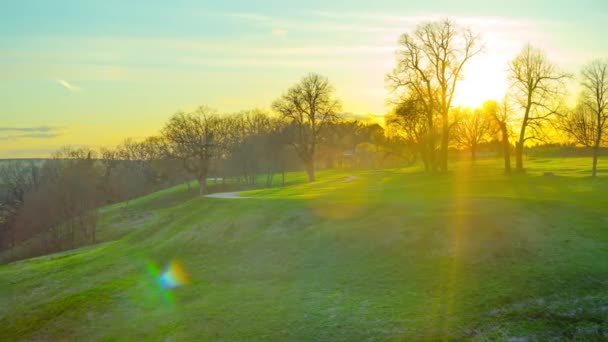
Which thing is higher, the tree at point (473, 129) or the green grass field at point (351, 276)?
the tree at point (473, 129)

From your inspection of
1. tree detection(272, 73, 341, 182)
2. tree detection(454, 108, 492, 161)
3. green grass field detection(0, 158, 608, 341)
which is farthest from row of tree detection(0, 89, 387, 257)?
green grass field detection(0, 158, 608, 341)

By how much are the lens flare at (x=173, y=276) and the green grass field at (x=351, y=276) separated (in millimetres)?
615

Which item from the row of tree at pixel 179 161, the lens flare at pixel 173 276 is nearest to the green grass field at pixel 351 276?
the lens flare at pixel 173 276

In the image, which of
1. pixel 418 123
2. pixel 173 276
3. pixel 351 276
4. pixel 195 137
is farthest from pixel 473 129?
pixel 173 276

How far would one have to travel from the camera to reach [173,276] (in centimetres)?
2320

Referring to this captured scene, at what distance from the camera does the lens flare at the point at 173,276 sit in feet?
70.9

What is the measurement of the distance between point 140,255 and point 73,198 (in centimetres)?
4777

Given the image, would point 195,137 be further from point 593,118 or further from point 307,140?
point 593,118

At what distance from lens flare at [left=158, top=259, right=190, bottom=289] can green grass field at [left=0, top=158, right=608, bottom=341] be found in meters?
0.61

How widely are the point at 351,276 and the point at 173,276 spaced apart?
10.5 meters

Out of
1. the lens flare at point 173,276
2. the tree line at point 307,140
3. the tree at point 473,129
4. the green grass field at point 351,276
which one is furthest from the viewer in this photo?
the tree at point 473,129

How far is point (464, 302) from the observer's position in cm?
1459

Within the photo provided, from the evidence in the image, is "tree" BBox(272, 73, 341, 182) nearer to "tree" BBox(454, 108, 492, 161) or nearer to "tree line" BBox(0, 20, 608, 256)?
"tree line" BBox(0, 20, 608, 256)

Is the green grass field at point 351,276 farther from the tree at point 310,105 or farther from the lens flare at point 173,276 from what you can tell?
the tree at point 310,105
